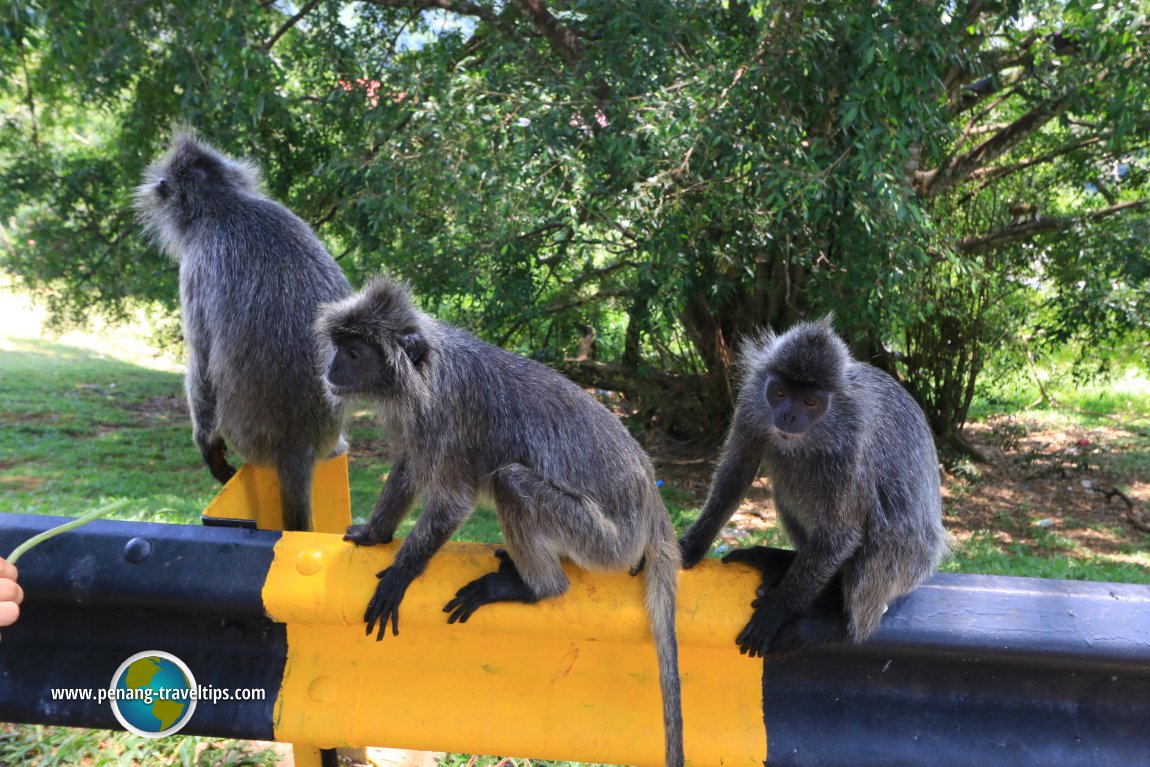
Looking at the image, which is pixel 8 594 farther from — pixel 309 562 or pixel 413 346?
pixel 413 346

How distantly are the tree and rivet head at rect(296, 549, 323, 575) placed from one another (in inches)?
138

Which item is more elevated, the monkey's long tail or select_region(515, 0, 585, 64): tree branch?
select_region(515, 0, 585, 64): tree branch

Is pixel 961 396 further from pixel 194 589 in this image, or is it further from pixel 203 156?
pixel 194 589

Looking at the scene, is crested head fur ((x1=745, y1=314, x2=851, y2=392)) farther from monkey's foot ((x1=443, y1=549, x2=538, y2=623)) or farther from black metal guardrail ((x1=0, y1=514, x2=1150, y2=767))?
monkey's foot ((x1=443, y1=549, x2=538, y2=623))

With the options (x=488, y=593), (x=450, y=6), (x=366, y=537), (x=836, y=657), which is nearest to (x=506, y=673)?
(x=488, y=593)

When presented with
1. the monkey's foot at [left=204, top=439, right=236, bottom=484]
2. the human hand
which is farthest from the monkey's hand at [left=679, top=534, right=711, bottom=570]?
the monkey's foot at [left=204, top=439, right=236, bottom=484]

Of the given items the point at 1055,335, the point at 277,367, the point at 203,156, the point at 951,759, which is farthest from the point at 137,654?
the point at 1055,335

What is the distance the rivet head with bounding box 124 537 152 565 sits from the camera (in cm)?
222

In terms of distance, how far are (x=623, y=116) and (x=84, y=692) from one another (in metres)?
4.52

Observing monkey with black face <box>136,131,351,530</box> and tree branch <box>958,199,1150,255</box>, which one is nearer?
monkey with black face <box>136,131,351,530</box>

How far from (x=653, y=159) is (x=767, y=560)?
339 centimetres

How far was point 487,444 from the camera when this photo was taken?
114 inches

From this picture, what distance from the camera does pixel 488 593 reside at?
2354mm

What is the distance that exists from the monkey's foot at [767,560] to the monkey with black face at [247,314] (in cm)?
174
